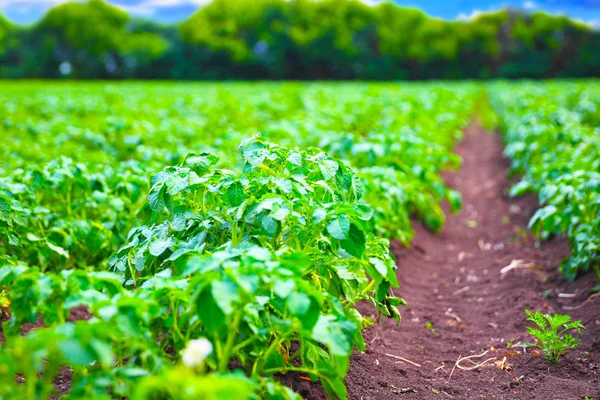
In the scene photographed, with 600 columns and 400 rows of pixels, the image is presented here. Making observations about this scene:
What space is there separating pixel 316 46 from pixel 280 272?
55671 mm

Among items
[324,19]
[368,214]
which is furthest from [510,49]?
[368,214]

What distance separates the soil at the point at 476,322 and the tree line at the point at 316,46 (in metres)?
49.2

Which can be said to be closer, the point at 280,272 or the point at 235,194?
the point at 280,272

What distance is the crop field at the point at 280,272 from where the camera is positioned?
176 centimetres

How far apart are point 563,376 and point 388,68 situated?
5280 cm

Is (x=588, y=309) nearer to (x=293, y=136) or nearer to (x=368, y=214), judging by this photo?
(x=368, y=214)

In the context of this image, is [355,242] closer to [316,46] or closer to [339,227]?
[339,227]

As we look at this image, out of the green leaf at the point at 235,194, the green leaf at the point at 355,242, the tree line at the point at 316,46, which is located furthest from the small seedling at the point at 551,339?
the tree line at the point at 316,46

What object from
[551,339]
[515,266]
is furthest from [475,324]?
[515,266]

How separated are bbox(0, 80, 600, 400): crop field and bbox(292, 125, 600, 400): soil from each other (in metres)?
0.02

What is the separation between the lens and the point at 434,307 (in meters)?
4.25

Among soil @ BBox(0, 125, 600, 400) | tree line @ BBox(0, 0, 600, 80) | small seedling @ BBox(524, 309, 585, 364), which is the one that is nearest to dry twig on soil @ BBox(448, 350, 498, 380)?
soil @ BBox(0, 125, 600, 400)

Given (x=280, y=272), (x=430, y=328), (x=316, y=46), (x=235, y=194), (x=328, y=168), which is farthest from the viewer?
(x=316, y=46)

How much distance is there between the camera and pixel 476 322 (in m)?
3.97
